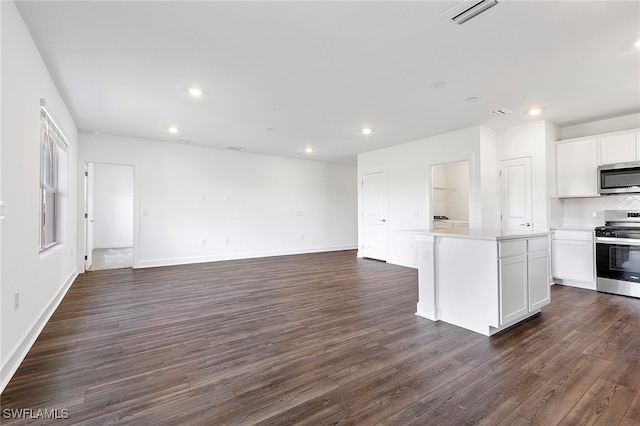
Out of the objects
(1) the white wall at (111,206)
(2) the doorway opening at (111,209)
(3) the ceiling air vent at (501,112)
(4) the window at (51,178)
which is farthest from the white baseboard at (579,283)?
(1) the white wall at (111,206)

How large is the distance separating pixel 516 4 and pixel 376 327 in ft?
9.35

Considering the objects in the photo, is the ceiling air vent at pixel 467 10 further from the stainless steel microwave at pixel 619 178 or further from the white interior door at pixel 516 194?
the stainless steel microwave at pixel 619 178

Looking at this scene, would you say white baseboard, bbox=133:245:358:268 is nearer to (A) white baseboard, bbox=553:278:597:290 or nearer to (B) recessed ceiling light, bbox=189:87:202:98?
(B) recessed ceiling light, bbox=189:87:202:98

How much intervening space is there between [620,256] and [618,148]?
5.00ft

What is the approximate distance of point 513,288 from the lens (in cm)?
290

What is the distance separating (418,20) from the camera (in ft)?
7.64

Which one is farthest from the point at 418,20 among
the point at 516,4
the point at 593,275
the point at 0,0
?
the point at 593,275

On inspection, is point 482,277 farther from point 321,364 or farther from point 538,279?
point 321,364

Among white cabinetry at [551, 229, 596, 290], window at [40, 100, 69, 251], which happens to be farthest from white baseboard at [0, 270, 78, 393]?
white cabinetry at [551, 229, 596, 290]

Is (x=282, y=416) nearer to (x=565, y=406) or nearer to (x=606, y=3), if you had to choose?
(x=565, y=406)

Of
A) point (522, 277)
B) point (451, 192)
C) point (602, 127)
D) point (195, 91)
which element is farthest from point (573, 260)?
point (195, 91)

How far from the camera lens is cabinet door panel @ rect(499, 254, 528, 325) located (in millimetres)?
2766

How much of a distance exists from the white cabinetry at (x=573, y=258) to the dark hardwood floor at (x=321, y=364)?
469mm

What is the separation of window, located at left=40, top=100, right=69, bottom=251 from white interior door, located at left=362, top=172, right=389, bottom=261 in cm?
564
